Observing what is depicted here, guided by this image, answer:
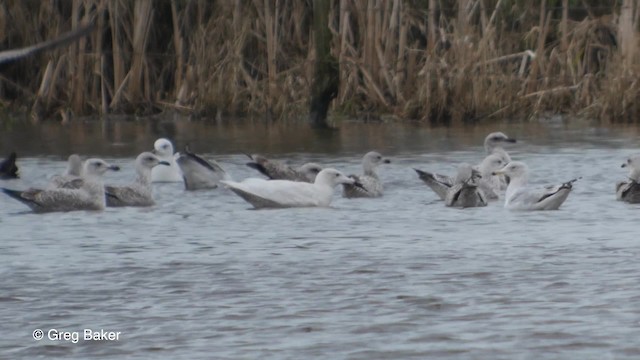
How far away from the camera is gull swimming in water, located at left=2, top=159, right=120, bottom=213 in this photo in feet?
36.5

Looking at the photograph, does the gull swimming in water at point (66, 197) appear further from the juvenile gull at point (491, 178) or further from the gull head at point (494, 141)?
the gull head at point (494, 141)

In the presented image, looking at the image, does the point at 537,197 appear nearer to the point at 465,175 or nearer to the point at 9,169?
the point at 465,175

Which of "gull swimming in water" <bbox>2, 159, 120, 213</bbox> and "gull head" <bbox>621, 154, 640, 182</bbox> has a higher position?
"gull head" <bbox>621, 154, 640, 182</bbox>

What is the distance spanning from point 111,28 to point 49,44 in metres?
10.2

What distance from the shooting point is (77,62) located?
21922 millimetres

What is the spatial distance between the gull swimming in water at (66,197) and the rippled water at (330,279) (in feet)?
0.45

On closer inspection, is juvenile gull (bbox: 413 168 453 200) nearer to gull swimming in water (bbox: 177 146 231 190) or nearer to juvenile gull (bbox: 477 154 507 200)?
juvenile gull (bbox: 477 154 507 200)

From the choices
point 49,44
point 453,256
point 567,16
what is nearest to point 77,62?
point 567,16

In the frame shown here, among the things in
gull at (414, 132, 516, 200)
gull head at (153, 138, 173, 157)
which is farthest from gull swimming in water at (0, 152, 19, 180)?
gull at (414, 132, 516, 200)

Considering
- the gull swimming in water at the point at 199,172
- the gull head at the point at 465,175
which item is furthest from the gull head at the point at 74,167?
the gull head at the point at 465,175

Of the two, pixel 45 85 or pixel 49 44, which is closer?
pixel 49 44

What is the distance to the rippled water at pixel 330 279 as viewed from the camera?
248 inches

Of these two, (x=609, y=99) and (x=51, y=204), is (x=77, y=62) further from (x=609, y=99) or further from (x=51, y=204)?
(x=51, y=204)

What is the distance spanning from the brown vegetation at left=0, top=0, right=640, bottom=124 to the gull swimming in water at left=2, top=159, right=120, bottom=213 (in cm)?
→ 927
